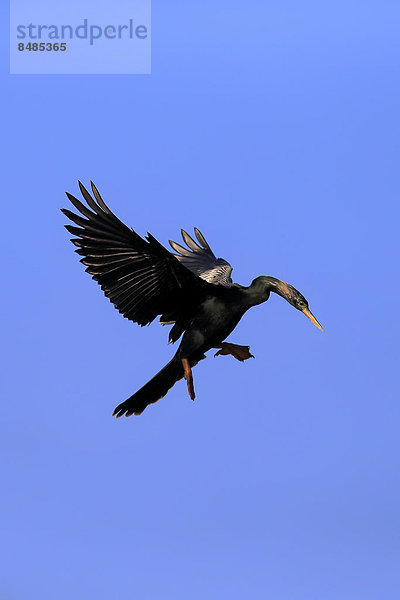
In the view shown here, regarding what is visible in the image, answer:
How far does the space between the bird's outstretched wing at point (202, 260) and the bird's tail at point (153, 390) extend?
1.26 meters

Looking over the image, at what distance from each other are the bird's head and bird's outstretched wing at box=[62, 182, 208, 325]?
0.64 m

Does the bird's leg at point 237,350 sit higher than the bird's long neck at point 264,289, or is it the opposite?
the bird's long neck at point 264,289

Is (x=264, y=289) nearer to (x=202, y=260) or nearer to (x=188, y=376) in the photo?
(x=188, y=376)

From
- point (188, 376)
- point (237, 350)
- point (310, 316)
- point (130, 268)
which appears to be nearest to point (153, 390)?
point (188, 376)

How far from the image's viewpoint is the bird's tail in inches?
466

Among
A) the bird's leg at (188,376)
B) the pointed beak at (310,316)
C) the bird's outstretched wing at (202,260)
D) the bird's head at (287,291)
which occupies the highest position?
the bird's outstretched wing at (202,260)

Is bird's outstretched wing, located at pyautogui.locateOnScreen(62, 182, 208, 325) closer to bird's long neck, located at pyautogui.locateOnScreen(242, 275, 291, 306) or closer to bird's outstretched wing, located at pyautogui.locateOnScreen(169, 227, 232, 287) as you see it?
bird's long neck, located at pyautogui.locateOnScreen(242, 275, 291, 306)

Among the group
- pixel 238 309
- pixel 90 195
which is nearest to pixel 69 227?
pixel 90 195

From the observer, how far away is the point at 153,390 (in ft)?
39.0

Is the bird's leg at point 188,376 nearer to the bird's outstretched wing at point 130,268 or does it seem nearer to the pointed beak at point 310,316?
the bird's outstretched wing at point 130,268

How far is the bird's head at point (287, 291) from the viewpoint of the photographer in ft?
37.3

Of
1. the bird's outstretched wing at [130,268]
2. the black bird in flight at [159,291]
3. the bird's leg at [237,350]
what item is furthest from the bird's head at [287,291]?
the bird's leg at [237,350]

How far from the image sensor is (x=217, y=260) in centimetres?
1416

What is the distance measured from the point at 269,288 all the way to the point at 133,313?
4.72 ft
